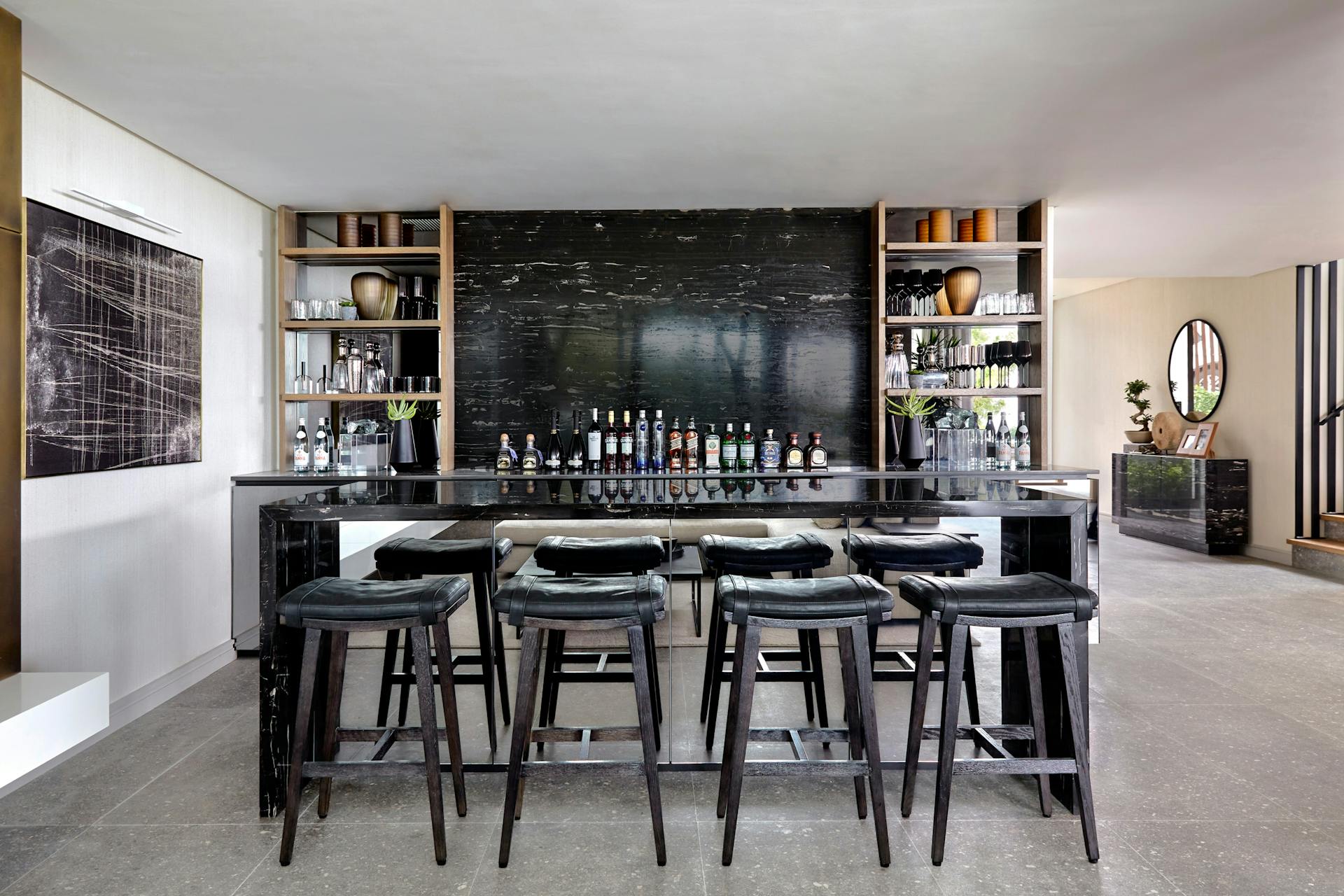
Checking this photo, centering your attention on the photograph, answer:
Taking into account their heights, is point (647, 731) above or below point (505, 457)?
below

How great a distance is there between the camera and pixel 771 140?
3361 mm

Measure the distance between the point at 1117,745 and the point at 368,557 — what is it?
8.99 ft

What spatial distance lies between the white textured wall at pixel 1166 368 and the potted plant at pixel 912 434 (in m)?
1.93

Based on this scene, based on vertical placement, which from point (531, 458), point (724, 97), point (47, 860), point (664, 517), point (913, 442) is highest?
point (724, 97)

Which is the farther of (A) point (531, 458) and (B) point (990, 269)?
(B) point (990, 269)

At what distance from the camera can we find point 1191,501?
7109mm

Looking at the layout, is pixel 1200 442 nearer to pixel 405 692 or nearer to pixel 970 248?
pixel 970 248

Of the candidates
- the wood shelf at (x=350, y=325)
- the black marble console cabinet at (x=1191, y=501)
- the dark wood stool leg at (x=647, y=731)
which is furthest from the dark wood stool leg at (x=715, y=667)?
the black marble console cabinet at (x=1191, y=501)

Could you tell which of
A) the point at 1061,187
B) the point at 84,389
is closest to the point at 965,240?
the point at 1061,187

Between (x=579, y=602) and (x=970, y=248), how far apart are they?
11.0 feet

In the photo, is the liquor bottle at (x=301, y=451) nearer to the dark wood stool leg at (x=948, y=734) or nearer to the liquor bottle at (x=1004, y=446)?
the dark wood stool leg at (x=948, y=734)

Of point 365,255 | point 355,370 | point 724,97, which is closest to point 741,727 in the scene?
point 724,97

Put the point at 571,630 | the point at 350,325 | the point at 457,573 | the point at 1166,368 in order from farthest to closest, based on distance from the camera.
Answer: the point at 1166,368 < the point at 350,325 < the point at 457,573 < the point at 571,630

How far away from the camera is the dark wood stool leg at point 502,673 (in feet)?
8.36
